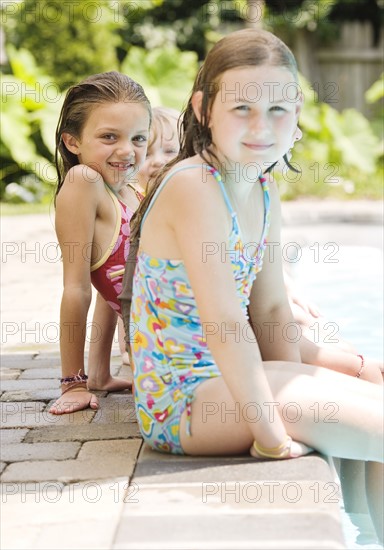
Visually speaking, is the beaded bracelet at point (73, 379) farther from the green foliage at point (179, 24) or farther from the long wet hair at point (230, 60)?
the green foliage at point (179, 24)

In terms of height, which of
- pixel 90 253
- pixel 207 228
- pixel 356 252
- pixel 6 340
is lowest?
pixel 356 252

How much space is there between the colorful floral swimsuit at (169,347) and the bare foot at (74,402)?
0.52 m

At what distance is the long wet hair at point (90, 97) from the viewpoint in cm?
296

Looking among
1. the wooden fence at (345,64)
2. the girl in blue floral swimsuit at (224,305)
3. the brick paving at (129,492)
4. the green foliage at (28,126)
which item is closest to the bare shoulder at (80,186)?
the girl in blue floral swimsuit at (224,305)

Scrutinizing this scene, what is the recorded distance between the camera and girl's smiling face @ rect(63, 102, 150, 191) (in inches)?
117

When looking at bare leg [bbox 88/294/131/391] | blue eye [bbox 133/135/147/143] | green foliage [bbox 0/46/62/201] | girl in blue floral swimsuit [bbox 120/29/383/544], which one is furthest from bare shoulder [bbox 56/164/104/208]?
green foliage [bbox 0/46/62/201]

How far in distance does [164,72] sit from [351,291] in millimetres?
5249

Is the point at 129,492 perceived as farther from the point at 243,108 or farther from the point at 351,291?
the point at 351,291

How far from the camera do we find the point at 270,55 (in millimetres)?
2168

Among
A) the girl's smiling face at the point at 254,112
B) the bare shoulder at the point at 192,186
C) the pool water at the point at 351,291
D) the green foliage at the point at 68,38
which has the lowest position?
the pool water at the point at 351,291

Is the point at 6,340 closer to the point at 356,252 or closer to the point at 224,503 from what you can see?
the point at 224,503

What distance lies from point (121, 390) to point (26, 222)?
17.3 feet

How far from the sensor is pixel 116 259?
296 centimetres

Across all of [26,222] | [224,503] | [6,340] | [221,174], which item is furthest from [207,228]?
[26,222]
